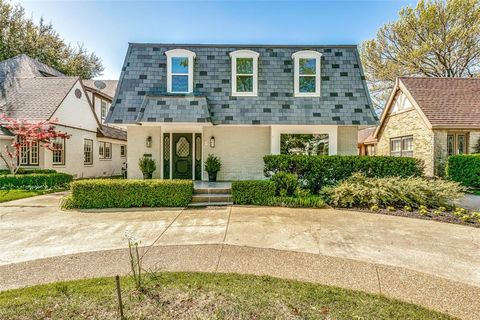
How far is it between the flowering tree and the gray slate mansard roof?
191 inches

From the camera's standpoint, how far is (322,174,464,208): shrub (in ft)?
27.4

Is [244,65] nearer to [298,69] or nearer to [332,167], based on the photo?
[298,69]

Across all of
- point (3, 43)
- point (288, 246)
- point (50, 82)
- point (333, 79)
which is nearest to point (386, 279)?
point (288, 246)

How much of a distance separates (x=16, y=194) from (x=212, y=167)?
7.76 meters

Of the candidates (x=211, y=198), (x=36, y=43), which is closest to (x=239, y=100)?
(x=211, y=198)

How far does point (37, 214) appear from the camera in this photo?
7707mm

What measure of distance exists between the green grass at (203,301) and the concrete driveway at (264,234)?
1486 millimetres

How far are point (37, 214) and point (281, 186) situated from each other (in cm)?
748

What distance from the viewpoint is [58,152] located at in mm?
15500

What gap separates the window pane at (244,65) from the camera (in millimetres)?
11609

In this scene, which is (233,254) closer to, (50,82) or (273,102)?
(273,102)

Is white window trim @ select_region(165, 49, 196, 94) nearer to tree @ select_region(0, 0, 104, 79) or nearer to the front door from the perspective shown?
the front door

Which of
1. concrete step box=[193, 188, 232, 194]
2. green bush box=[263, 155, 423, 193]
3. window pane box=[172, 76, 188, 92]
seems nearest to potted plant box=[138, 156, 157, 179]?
concrete step box=[193, 188, 232, 194]

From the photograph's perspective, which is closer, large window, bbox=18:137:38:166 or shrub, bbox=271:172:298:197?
shrub, bbox=271:172:298:197
